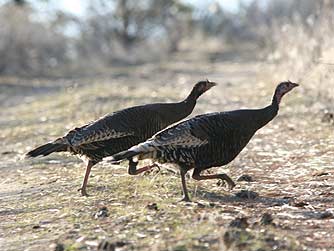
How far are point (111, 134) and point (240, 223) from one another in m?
2.09

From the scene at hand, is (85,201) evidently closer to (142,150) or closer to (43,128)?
(142,150)

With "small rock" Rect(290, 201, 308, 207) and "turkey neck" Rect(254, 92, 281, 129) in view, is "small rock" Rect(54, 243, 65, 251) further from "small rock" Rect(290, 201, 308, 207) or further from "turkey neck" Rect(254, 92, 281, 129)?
"turkey neck" Rect(254, 92, 281, 129)

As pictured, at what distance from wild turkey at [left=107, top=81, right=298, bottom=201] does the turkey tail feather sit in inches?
33.0

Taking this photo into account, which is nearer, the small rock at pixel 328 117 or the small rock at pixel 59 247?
the small rock at pixel 59 247

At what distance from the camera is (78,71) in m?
31.1

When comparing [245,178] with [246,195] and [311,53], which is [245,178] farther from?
[311,53]

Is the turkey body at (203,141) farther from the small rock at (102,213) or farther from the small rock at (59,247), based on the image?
the small rock at (59,247)

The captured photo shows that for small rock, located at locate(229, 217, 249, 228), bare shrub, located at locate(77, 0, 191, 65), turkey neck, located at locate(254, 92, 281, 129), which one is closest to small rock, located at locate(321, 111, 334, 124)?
turkey neck, located at locate(254, 92, 281, 129)

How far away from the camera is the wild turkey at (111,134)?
21.9ft

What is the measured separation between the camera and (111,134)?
6.71 metres

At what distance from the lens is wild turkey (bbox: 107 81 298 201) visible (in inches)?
237

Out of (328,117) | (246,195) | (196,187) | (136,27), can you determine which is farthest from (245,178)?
(136,27)

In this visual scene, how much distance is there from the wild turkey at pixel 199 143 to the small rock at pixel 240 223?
3.43 ft

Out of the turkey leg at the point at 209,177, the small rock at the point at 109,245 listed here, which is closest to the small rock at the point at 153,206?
the turkey leg at the point at 209,177
